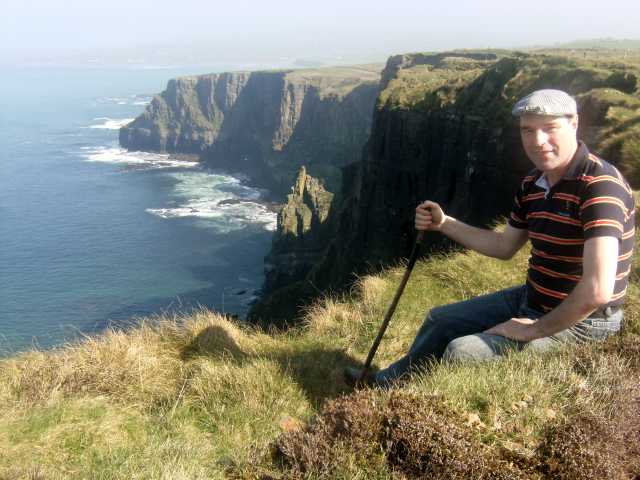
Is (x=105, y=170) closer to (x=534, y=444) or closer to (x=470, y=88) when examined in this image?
(x=470, y=88)

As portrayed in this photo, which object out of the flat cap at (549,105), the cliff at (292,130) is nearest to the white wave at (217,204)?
the cliff at (292,130)

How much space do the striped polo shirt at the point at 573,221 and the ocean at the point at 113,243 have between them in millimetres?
31811

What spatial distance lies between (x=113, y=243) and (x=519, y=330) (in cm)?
9306

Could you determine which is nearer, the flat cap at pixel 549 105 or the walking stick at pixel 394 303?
the flat cap at pixel 549 105

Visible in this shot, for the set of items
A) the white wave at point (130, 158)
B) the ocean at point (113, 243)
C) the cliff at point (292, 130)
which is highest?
the cliff at point (292, 130)

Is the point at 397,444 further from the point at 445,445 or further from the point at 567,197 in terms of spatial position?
the point at 567,197

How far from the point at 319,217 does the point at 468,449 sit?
296ft

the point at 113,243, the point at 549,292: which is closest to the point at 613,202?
the point at 549,292

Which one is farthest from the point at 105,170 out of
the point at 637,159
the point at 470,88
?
the point at 637,159

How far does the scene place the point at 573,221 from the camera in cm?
420

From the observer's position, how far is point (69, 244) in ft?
287

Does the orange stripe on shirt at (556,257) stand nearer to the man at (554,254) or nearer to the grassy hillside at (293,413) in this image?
the man at (554,254)

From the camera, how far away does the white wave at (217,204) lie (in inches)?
4363

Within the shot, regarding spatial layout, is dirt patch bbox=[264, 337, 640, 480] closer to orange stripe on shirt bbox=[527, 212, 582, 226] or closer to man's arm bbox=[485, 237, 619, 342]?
man's arm bbox=[485, 237, 619, 342]
